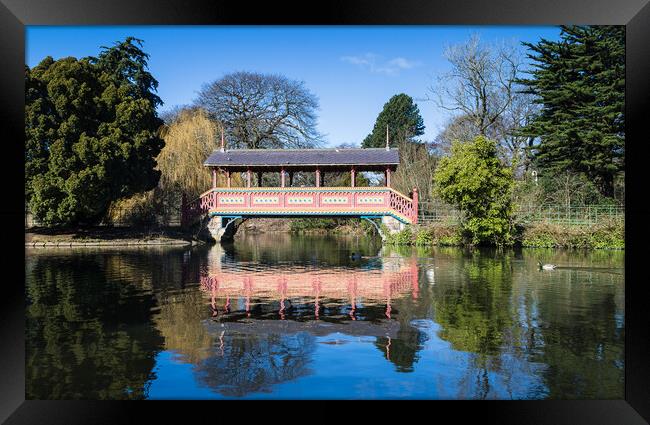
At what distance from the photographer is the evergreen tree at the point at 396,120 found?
143 ft

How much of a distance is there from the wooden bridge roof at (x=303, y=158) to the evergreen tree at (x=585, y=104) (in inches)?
262

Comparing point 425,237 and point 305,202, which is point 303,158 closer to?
point 305,202

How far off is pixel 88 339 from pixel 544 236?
18281 mm

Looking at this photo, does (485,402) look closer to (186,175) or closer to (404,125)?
(186,175)

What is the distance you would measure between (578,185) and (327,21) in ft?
72.3

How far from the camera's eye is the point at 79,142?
21750mm

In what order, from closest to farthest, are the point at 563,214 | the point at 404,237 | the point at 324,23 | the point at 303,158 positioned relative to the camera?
the point at 324,23 < the point at 404,237 < the point at 563,214 < the point at 303,158

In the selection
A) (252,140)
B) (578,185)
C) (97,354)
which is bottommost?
(97,354)

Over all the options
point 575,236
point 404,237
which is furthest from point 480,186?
point 575,236

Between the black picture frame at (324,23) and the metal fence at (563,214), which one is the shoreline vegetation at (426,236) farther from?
the black picture frame at (324,23)

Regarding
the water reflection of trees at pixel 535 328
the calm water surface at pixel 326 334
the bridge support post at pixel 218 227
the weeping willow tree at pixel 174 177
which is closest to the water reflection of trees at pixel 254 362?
the calm water surface at pixel 326 334

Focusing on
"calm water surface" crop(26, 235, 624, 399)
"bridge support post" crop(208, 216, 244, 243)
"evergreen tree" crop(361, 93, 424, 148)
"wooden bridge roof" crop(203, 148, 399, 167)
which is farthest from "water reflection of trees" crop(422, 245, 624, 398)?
"evergreen tree" crop(361, 93, 424, 148)
